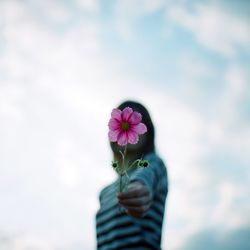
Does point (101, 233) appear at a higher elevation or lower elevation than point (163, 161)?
lower

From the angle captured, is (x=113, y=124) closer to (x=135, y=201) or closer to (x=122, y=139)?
(x=122, y=139)

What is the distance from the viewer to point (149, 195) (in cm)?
280

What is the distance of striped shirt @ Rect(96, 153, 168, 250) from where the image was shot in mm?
3461

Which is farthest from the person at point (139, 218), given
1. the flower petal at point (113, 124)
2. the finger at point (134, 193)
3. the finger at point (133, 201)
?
the flower petal at point (113, 124)

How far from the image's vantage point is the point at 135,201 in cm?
263

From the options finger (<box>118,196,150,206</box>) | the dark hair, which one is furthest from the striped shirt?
finger (<box>118,196,150,206</box>)

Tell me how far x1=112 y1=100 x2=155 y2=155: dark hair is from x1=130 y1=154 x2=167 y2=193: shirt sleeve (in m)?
0.21

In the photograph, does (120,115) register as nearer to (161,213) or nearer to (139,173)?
(139,173)

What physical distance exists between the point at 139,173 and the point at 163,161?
64 centimetres

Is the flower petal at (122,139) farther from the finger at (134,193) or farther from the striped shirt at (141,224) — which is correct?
the finger at (134,193)

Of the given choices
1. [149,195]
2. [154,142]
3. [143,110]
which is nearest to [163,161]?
[154,142]

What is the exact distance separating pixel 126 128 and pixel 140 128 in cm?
9

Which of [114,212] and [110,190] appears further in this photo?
[110,190]

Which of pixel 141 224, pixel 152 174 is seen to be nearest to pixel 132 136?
pixel 152 174
